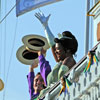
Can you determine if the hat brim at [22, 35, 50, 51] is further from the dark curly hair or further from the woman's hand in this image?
the dark curly hair

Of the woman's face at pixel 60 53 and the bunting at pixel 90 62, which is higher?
the bunting at pixel 90 62

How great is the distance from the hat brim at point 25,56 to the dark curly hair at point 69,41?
3226mm

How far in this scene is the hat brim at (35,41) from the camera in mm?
23453

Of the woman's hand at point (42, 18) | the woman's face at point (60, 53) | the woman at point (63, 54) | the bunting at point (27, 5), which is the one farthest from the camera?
the bunting at point (27, 5)

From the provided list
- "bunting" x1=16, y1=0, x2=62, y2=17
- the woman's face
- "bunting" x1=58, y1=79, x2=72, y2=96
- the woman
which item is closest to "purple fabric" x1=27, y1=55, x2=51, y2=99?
the woman

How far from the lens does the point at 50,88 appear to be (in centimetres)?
1992

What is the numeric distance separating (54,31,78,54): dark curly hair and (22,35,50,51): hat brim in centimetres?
246

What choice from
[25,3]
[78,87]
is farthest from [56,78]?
[25,3]

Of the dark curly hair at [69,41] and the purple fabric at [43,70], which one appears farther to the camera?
the purple fabric at [43,70]

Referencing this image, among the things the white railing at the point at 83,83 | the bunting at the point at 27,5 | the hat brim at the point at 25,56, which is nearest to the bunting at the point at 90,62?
the white railing at the point at 83,83

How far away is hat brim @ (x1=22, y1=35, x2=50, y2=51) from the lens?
23.5 metres

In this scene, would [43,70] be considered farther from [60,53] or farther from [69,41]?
[69,41]

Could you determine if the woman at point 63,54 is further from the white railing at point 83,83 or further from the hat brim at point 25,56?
the hat brim at point 25,56

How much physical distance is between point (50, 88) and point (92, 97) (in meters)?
2.67
